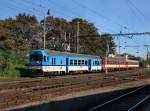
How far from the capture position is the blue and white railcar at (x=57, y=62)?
42.0 metres

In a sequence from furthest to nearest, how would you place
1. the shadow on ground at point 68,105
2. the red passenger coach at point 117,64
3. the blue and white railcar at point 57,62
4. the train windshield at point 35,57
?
1. the red passenger coach at point 117,64
2. the train windshield at point 35,57
3. the blue and white railcar at point 57,62
4. the shadow on ground at point 68,105

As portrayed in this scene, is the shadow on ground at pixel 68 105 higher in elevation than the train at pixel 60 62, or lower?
lower

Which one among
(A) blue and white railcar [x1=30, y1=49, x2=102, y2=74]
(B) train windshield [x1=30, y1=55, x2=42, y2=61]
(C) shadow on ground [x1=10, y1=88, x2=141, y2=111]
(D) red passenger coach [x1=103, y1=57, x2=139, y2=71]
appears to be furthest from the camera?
(D) red passenger coach [x1=103, y1=57, x2=139, y2=71]

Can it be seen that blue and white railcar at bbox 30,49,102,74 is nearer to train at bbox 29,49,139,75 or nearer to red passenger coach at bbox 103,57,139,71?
train at bbox 29,49,139,75

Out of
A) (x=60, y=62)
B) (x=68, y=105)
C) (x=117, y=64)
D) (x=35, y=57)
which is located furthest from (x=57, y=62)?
(x=117, y=64)

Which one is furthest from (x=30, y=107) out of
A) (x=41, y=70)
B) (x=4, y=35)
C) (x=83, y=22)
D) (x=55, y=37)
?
(x=83, y=22)

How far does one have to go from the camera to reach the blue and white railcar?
138 feet

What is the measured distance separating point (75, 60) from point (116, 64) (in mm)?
24251

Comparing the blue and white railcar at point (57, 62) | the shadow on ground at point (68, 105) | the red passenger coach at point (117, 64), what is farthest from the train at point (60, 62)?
the shadow on ground at point (68, 105)

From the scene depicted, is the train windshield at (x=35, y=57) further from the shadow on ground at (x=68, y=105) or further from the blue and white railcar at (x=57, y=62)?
the shadow on ground at (x=68, y=105)

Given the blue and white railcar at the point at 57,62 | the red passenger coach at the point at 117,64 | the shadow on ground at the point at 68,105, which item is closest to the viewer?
the shadow on ground at the point at 68,105

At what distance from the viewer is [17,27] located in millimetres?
78438

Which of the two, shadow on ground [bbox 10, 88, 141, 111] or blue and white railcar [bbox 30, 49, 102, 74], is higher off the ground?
blue and white railcar [bbox 30, 49, 102, 74]

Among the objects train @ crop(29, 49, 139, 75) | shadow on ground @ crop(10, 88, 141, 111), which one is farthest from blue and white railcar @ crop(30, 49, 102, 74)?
shadow on ground @ crop(10, 88, 141, 111)
